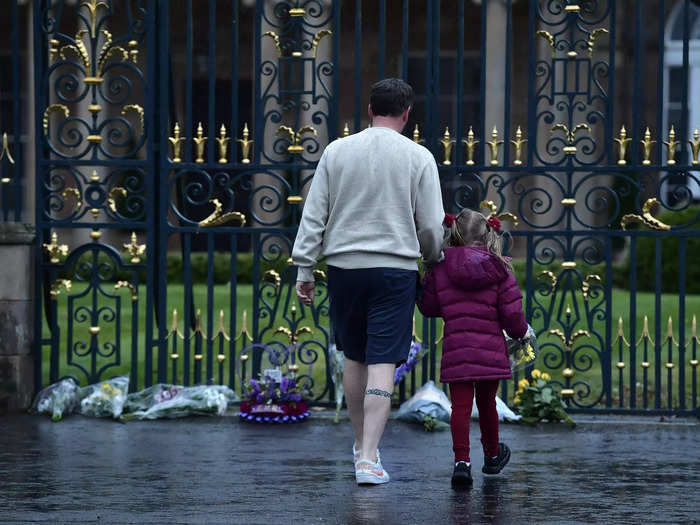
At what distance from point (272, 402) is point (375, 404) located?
75.4 inches

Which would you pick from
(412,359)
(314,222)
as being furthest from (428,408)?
(314,222)

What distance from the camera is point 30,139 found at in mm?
17734

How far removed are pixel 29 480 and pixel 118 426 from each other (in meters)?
1.52

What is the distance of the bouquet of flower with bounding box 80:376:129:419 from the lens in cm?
741

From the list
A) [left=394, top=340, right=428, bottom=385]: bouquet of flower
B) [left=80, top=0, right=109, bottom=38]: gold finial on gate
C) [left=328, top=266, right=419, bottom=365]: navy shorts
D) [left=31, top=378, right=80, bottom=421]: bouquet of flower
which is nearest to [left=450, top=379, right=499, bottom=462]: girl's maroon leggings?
[left=328, top=266, right=419, bottom=365]: navy shorts

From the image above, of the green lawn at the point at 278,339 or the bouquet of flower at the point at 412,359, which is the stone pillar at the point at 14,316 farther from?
the bouquet of flower at the point at 412,359

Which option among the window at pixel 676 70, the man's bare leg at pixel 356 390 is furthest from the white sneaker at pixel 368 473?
the window at pixel 676 70

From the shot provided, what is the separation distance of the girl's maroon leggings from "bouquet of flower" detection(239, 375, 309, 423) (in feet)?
5.78

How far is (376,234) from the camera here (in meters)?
5.50

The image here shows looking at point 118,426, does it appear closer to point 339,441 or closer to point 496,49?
point 339,441

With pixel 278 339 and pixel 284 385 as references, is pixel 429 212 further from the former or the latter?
pixel 278 339

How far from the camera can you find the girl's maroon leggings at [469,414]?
5.58 meters

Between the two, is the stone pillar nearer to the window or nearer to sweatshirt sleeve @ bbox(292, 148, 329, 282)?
sweatshirt sleeve @ bbox(292, 148, 329, 282)

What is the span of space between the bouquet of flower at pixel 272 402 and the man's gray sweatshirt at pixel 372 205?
1.84 meters
